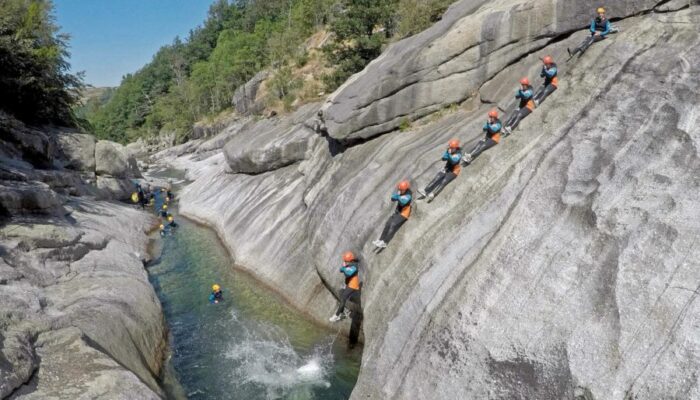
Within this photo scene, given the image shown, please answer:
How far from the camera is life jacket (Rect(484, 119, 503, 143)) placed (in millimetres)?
13570

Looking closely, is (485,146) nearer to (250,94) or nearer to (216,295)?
(216,295)

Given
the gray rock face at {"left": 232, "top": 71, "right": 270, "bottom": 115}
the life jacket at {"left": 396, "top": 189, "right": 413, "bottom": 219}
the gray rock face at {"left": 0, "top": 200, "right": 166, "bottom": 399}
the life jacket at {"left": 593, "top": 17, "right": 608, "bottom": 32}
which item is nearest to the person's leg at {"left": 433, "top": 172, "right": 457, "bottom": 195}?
the life jacket at {"left": 396, "top": 189, "right": 413, "bottom": 219}

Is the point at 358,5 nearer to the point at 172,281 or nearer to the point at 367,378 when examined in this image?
the point at 172,281

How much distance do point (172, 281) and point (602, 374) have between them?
66.4 ft

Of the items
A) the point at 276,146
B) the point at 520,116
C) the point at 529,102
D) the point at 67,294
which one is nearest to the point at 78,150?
the point at 276,146

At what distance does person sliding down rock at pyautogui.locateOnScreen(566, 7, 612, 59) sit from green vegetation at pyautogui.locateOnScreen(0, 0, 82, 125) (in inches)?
1205

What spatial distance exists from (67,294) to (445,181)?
42.8 feet

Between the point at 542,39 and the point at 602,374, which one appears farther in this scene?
the point at 542,39

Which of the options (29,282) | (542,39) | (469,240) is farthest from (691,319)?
(29,282)

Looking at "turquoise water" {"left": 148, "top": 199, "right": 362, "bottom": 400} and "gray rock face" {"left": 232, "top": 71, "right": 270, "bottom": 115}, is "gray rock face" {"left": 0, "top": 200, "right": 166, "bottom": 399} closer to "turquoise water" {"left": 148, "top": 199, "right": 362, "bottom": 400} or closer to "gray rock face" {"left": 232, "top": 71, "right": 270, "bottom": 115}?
"turquoise water" {"left": 148, "top": 199, "right": 362, "bottom": 400}

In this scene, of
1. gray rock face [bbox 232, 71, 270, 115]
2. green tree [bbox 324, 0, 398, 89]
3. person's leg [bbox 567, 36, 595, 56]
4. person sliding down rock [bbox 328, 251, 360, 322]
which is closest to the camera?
person's leg [bbox 567, 36, 595, 56]

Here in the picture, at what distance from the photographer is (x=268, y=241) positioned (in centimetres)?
2327

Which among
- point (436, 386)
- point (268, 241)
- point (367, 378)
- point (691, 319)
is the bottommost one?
point (268, 241)

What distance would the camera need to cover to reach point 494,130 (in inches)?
536
